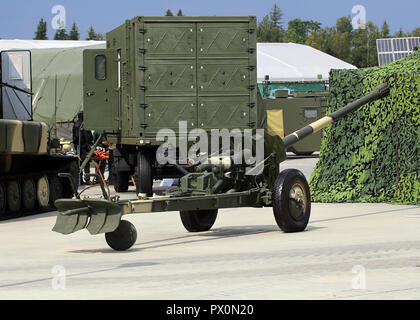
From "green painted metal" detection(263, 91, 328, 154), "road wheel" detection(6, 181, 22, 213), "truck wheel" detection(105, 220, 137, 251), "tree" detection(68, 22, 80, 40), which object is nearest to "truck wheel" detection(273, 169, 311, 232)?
"truck wheel" detection(105, 220, 137, 251)

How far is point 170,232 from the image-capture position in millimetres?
13492

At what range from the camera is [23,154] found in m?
18.2

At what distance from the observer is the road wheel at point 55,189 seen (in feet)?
63.9

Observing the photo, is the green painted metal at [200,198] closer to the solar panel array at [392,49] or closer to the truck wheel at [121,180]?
the truck wheel at [121,180]

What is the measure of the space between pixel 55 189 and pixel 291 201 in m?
8.42

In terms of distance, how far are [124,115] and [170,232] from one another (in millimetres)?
6991

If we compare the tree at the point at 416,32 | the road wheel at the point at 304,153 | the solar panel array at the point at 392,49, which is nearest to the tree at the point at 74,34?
the tree at the point at 416,32

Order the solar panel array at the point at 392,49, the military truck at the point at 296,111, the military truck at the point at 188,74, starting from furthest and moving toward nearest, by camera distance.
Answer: the solar panel array at the point at 392,49, the military truck at the point at 296,111, the military truck at the point at 188,74

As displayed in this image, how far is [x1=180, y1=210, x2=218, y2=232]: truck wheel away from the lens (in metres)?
13.2

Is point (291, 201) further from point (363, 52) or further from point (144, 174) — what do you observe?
point (363, 52)

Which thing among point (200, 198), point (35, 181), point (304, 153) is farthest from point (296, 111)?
point (200, 198)

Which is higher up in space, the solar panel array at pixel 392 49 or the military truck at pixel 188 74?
the solar panel array at pixel 392 49

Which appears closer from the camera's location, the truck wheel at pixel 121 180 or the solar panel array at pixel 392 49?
the truck wheel at pixel 121 180
